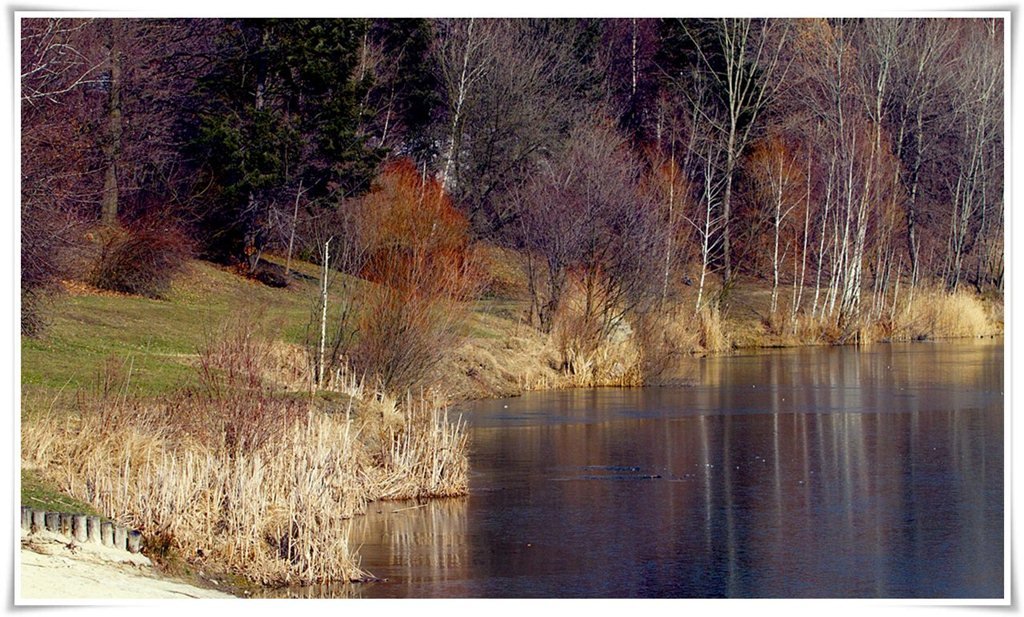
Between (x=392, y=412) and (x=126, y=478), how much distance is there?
6.94 m

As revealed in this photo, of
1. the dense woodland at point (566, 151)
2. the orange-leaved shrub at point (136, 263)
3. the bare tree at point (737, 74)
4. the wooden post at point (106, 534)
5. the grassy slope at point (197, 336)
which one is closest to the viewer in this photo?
the wooden post at point (106, 534)

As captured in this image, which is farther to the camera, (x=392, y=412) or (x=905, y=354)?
(x=905, y=354)

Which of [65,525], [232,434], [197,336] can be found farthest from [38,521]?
[197,336]

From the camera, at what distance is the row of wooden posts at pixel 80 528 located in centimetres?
1273

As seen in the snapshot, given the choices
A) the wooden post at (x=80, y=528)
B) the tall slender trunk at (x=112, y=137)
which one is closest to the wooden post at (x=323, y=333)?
the wooden post at (x=80, y=528)

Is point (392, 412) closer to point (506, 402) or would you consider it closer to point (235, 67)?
point (506, 402)

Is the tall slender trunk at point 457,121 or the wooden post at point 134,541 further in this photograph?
the tall slender trunk at point 457,121

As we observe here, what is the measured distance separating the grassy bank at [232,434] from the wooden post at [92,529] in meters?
0.82

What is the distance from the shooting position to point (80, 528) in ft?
42.1

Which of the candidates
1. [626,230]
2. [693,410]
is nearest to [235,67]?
[626,230]

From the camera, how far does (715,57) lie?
5144cm

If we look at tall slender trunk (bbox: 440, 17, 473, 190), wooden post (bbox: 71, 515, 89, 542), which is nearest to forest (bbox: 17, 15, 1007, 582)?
tall slender trunk (bbox: 440, 17, 473, 190)

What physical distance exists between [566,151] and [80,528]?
101 ft

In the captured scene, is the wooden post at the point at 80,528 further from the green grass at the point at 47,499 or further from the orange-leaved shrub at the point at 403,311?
the orange-leaved shrub at the point at 403,311
